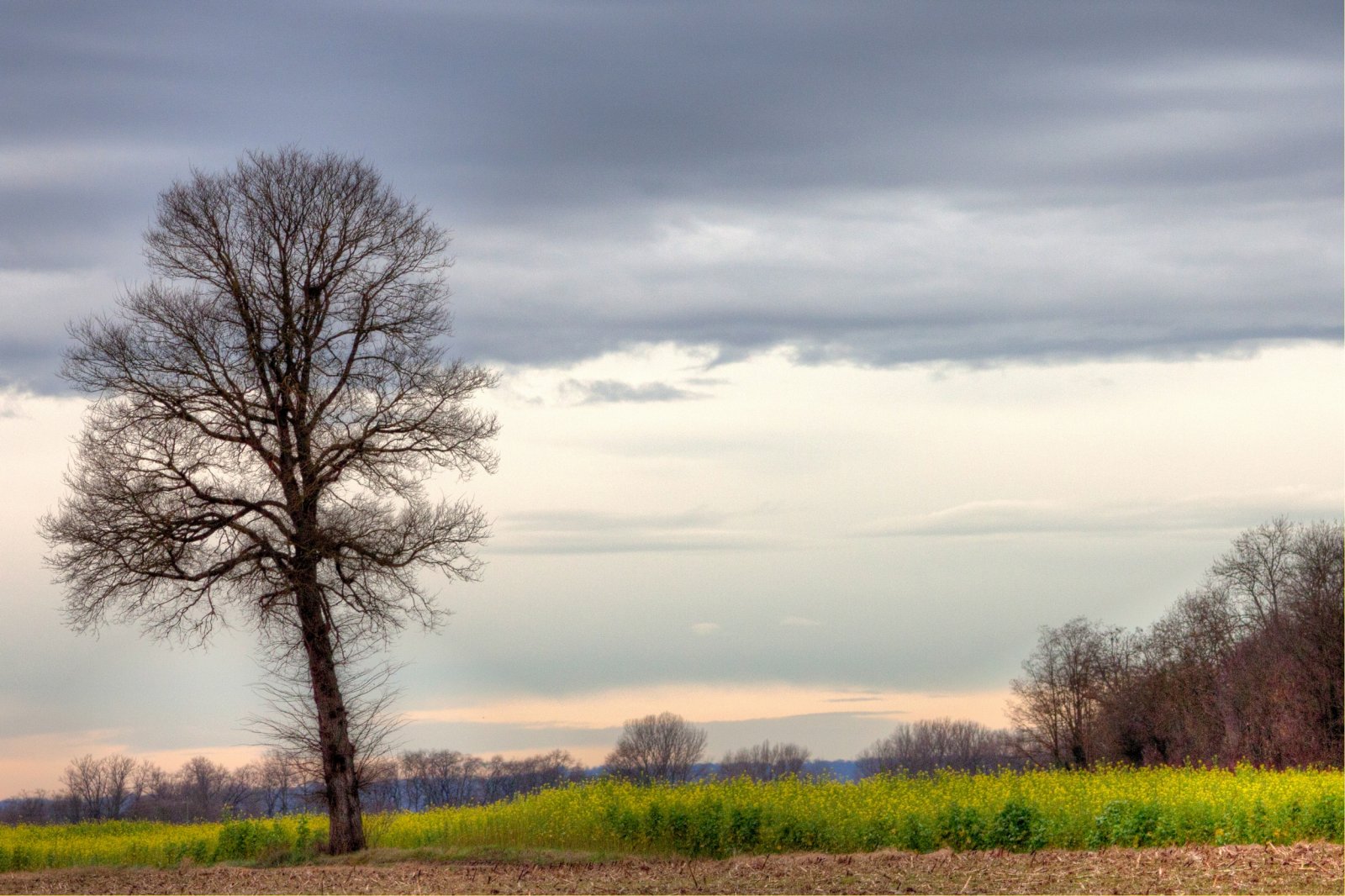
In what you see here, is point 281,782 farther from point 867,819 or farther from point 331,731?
point 867,819

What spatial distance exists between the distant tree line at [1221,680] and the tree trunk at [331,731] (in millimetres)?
19787

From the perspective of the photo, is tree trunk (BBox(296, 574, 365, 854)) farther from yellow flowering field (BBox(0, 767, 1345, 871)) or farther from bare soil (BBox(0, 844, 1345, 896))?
bare soil (BBox(0, 844, 1345, 896))

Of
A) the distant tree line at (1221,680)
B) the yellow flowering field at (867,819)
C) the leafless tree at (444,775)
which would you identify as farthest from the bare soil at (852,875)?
the leafless tree at (444,775)

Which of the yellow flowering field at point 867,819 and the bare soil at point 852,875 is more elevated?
the yellow flowering field at point 867,819

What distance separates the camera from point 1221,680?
46844mm

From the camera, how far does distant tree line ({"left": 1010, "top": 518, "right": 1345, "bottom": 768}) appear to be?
37969 mm

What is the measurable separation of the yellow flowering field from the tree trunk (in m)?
0.81

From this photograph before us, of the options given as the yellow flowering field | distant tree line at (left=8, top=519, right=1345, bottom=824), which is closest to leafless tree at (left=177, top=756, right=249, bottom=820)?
distant tree line at (left=8, top=519, right=1345, bottom=824)

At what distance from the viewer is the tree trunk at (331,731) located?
68.5ft

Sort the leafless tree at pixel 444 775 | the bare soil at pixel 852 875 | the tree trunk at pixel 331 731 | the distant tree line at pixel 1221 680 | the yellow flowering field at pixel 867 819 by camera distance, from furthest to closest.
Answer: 1. the leafless tree at pixel 444 775
2. the distant tree line at pixel 1221 680
3. the tree trunk at pixel 331 731
4. the yellow flowering field at pixel 867 819
5. the bare soil at pixel 852 875

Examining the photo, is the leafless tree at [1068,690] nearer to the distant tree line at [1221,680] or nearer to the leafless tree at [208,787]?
the distant tree line at [1221,680]

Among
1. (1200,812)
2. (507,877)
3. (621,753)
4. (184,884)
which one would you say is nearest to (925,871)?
(1200,812)

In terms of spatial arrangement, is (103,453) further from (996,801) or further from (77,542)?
(996,801)

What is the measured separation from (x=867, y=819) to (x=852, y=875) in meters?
2.37
